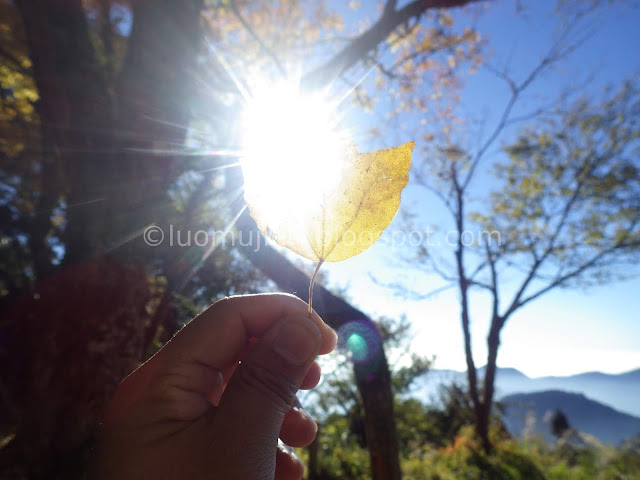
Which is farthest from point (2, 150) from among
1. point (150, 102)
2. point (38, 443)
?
point (38, 443)

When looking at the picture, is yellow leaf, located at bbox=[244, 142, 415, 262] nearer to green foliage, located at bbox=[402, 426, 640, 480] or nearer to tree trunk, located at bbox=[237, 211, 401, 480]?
tree trunk, located at bbox=[237, 211, 401, 480]

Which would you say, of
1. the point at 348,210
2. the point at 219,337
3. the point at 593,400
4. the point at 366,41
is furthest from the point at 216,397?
the point at 593,400

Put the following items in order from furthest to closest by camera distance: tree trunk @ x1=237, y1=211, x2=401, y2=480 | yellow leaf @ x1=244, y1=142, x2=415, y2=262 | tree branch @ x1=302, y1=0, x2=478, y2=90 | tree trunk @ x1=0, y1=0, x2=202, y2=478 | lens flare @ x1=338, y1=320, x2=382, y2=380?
tree branch @ x1=302, y1=0, x2=478, y2=90 → tree trunk @ x1=0, y1=0, x2=202, y2=478 → lens flare @ x1=338, y1=320, x2=382, y2=380 → tree trunk @ x1=237, y1=211, x2=401, y2=480 → yellow leaf @ x1=244, y1=142, x2=415, y2=262

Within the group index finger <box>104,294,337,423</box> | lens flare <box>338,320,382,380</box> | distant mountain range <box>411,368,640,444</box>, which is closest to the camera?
index finger <box>104,294,337,423</box>

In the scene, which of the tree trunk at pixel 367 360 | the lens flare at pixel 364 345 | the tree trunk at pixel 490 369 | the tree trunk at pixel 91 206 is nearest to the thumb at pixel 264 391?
the tree trunk at pixel 367 360

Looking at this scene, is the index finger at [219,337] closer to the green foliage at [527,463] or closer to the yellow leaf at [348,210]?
the yellow leaf at [348,210]

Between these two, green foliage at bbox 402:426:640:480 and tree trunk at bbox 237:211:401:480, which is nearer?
tree trunk at bbox 237:211:401:480

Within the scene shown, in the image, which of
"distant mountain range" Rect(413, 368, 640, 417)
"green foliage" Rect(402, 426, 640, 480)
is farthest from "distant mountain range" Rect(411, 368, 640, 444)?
"green foliage" Rect(402, 426, 640, 480)

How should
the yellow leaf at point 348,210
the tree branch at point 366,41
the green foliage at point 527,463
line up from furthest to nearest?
the green foliage at point 527,463
the tree branch at point 366,41
the yellow leaf at point 348,210
